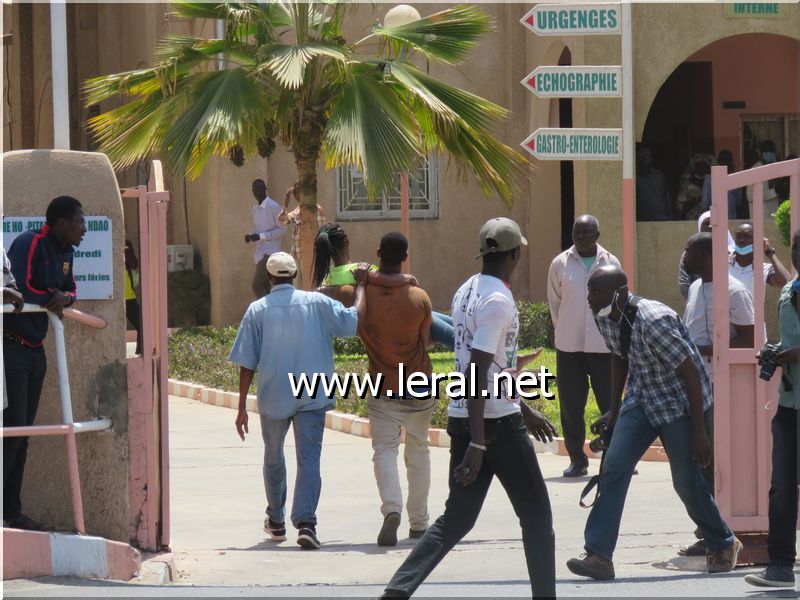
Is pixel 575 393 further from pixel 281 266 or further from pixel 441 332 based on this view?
pixel 281 266

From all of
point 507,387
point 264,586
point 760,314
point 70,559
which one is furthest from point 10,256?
point 760,314

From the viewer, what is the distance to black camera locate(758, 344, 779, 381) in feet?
22.3

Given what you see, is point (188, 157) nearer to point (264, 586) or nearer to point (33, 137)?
point (264, 586)

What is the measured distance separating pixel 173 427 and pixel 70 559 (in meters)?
5.98

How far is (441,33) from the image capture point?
15.0 m

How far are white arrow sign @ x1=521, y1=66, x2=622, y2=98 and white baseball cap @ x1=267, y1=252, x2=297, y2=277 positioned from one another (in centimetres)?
375

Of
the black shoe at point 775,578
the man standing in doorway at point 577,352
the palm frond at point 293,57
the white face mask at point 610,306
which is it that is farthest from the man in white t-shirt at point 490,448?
the palm frond at point 293,57

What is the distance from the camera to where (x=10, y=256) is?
7164 millimetres

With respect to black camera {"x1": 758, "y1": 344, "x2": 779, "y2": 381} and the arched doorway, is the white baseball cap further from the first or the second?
the arched doorway

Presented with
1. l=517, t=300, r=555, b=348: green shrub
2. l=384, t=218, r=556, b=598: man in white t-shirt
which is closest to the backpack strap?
l=384, t=218, r=556, b=598: man in white t-shirt

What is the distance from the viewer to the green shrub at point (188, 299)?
65.2 ft

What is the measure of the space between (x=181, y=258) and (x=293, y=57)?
23.1 feet

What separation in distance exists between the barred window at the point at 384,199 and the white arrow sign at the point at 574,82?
8388mm

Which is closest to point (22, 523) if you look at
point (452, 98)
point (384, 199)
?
point (452, 98)
